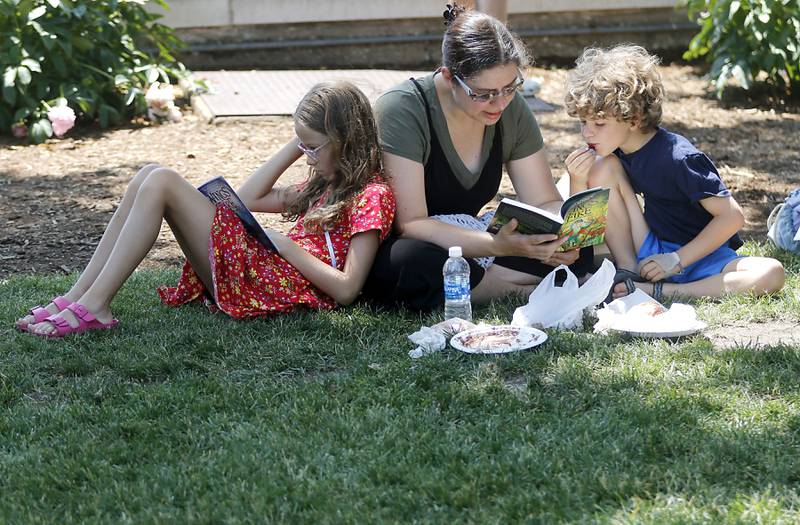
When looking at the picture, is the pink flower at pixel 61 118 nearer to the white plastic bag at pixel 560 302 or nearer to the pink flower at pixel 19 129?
the pink flower at pixel 19 129

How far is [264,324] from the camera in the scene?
14.1 feet

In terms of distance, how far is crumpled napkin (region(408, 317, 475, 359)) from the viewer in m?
3.92

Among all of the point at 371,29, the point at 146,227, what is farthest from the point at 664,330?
the point at 371,29

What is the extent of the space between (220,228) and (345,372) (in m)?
0.84

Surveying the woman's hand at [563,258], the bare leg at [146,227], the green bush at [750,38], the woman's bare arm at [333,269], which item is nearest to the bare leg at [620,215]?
the woman's hand at [563,258]

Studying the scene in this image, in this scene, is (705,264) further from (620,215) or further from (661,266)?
(620,215)

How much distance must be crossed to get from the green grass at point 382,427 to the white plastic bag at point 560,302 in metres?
0.16

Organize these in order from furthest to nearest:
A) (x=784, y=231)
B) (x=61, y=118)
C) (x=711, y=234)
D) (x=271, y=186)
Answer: (x=61, y=118), (x=784, y=231), (x=271, y=186), (x=711, y=234)

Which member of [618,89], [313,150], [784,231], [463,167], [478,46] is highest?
[478,46]

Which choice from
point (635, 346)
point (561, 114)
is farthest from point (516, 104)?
point (561, 114)

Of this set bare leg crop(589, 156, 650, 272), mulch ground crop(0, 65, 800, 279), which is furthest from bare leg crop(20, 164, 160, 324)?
bare leg crop(589, 156, 650, 272)

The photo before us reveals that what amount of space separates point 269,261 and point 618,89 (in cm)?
156

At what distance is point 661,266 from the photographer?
14.9ft

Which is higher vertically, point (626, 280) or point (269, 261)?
point (269, 261)
